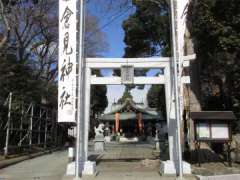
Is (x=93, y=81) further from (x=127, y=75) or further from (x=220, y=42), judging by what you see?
(x=220, y=42)

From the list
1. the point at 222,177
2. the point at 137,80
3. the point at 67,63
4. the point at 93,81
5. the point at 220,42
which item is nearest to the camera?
the point at 222,177

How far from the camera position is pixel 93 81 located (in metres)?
13.6

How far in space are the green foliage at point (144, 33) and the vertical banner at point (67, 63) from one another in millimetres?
15573

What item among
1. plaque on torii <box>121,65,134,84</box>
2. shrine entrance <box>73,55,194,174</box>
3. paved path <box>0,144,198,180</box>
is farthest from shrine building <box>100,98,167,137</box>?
plaque on torii <box>121,65,134,84</box>

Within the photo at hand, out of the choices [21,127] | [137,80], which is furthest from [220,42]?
[21,127]

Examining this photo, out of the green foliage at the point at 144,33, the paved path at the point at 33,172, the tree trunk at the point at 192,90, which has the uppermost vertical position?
the green foliage at the point at 144,33

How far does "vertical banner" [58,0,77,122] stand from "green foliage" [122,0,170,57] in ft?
51.1

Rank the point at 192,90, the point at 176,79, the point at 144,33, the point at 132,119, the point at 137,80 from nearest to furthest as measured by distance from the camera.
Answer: the point at 176,79 → the point at 137,80 → the point at 192,90 → the point at 144,33 → the point at 132,119

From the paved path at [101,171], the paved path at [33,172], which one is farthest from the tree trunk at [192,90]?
the paved path at [33,172]

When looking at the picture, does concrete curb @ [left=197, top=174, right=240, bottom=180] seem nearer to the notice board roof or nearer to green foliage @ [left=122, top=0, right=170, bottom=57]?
the notice board roof

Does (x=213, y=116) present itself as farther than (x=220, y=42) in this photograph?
No

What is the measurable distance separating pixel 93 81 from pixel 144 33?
1690 centimetres

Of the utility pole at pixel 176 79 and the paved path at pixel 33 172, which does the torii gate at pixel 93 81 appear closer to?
the utility pole at pixel 176 79

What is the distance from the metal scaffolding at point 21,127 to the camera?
1897cm
